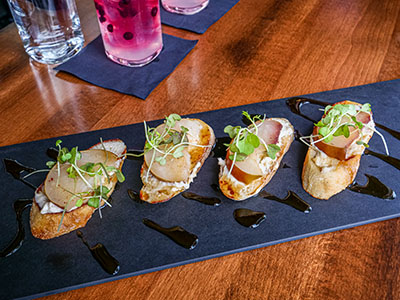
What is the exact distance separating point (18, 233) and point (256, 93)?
0.87m

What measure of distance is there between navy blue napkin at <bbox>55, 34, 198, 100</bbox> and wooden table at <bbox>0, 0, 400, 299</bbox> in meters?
0.03

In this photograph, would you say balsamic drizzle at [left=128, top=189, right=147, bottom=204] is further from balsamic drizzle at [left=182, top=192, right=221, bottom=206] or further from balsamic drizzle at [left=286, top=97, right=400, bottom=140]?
balsamic drizzle at [left=286, top=97, right=400, bottom=140]

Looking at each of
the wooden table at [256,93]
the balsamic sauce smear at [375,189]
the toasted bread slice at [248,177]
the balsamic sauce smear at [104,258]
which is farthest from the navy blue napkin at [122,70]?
the balsamic sauce smear at [375,189]

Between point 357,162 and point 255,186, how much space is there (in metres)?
0.29

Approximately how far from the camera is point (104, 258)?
2.98ft

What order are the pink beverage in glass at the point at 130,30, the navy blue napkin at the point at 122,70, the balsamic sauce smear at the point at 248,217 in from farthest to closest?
the navy blue napkin at the point at 122,70
the pink beverage in glass at the point at 130,30
the balsamic sauce smear at the point at 248,217

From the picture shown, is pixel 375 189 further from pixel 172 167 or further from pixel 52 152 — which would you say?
pixel 52 152

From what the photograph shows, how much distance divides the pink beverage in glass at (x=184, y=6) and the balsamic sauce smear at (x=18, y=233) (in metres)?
1.09

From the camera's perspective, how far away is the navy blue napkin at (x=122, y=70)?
1394 mm

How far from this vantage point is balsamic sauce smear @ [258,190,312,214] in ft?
3.31

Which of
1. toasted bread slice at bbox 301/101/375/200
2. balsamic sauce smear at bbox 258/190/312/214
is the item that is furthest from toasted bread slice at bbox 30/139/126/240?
toasted bread slice at bbox 301/101/375/200

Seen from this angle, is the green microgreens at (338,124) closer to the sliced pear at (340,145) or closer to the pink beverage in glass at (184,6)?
the sliced pear at (340,145)

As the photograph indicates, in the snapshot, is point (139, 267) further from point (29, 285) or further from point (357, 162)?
point (357, 162)

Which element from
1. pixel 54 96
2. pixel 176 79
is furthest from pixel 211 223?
pixel 54 96
